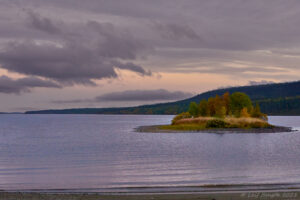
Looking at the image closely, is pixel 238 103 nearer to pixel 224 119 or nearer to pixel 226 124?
pixel 224 119

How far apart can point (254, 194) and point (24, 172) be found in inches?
944

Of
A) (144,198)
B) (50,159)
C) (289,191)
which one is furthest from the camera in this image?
(50,159)

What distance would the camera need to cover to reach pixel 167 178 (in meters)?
31.6

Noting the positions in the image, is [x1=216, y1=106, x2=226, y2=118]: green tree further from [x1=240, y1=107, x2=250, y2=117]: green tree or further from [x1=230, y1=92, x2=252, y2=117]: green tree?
[x1=240, y1=107, x2=250, y2=117]: green tree

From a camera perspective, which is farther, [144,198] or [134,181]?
[134,181]

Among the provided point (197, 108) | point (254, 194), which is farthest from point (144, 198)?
point (197, 108)

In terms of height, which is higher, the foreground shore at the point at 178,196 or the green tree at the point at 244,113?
the green tree at the point at 244,113

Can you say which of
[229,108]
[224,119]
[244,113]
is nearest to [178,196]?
[224,119]

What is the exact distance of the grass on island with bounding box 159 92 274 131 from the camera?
407ft

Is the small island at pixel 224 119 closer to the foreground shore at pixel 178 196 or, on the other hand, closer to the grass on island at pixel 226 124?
the grass on island at pixel 226 124

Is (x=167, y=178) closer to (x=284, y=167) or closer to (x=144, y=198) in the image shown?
(x=144, y=198)

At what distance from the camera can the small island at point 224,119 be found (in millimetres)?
119238

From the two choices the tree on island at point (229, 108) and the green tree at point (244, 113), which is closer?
the green tree at point (244, 113)

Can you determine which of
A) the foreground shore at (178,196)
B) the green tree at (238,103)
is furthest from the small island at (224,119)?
the foreground shore at (178,196)
